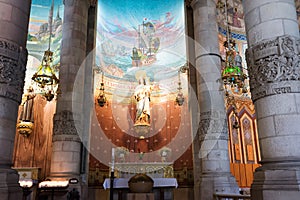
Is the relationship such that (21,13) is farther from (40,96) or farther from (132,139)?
(132,139)

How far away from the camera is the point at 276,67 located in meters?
4.89

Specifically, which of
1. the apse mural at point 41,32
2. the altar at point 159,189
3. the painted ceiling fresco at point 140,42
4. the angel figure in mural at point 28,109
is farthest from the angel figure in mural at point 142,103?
the angel figure in mural at point 28,109

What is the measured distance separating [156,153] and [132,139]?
4.71 ft

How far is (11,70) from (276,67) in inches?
180

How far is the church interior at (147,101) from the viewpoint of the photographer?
4898 millimetres


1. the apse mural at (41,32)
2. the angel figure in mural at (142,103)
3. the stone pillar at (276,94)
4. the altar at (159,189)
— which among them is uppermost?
the apse mural at (41,32)

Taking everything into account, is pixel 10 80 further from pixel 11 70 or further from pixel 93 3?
pixel 93 3

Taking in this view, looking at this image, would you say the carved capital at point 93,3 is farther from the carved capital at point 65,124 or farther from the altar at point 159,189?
the altar at point 159,189

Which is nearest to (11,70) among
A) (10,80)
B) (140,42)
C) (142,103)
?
(10,80)

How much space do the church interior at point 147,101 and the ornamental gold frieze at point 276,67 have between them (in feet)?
0.06

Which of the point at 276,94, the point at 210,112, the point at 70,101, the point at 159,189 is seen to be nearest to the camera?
the point at 276,94

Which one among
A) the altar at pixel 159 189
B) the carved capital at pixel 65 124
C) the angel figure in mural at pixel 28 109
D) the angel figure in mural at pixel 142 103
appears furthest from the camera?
the angel figure in mural at pixel 142 103

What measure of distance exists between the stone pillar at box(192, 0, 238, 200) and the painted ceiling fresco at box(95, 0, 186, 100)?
384cm

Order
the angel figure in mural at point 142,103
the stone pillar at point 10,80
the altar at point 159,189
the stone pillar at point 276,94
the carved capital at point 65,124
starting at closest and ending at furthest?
the stone pillar at point 276,94
the stone pillar at point 10,80
the carved capital at point 65,124
the altar at point 159,189
the angel figure in mural at point 142,103
